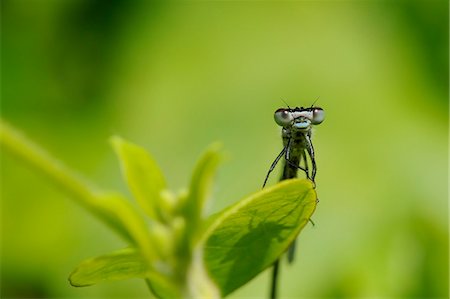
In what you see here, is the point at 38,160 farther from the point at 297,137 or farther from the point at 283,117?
the point at 297,137

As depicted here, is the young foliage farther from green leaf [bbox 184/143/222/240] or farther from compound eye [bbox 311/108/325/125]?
compound eye [bbox 311/108/325/125]

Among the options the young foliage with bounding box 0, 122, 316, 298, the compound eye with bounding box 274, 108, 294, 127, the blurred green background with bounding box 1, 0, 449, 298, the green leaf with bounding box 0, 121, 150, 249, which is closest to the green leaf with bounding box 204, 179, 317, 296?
the young foliage with bounding box 0, 122, 316, 298

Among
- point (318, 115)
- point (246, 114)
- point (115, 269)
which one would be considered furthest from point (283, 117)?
point (246, 114)

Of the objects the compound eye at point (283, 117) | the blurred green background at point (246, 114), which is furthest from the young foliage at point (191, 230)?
the blurred green background at point (246, 114)

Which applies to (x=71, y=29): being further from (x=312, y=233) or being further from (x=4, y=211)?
(x=312, y=233)

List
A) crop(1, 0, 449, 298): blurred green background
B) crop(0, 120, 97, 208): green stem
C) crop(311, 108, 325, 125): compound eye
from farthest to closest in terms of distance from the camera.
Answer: crop(1, 0, 449, 298): blurred green background < crop(311, 108, 325, 125): compound eye < crop(0, 120, 97, 208): green stem

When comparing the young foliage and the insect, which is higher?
the insect

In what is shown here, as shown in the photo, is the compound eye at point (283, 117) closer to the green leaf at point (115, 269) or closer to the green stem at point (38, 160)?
the green leaf at point (115, 269)
